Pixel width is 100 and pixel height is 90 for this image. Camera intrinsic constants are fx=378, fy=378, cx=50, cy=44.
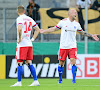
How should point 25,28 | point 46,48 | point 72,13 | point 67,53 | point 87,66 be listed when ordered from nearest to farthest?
point 25,28 < point 72,13 < point 67,53 < point 87,66 < point 46,48

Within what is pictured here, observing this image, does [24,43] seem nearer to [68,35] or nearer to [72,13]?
[68,35]

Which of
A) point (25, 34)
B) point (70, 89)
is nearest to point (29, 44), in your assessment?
point (25, 34)

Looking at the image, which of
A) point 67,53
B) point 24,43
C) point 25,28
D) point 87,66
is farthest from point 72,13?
point 87,66

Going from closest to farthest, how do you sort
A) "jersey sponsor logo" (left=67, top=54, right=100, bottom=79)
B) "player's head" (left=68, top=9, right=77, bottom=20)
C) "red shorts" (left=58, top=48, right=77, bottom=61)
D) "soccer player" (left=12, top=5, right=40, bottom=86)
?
"soccer player" (left=12, top=5, right=40, bottom=86), "player's head" (left=68, top=9, right=77, bottom=20), "red shorts" (left=58, top=48, right=77, bottom=61), "jersey sponsor logo" (left=67, top=54, right=100, bottom=79)

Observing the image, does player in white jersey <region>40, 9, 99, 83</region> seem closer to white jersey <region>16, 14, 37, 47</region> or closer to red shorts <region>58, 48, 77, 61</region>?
red shorts <region>58, 48, 77, 61</region>

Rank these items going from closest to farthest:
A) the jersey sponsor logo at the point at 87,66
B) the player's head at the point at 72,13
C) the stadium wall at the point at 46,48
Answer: the player's head at the point at 72,13
the jersey sponsor logo at the point at 87,66
the stadium wall at the point at 46,48

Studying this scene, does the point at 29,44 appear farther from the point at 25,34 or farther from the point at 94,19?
the point at 94,19

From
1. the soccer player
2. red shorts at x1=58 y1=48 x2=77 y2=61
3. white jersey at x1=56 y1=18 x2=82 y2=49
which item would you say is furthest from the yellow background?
the soccer player

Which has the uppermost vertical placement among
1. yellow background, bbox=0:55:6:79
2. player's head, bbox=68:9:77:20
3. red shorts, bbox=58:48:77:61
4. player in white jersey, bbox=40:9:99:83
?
player's head, bbox=68:9:77:20

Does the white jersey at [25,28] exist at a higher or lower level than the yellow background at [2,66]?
higher

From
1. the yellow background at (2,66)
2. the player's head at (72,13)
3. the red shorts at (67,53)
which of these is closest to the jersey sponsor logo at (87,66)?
the yellow background at (2,66)

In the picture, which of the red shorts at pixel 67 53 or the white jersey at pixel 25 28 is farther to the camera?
the red shorts at pixel 67 53

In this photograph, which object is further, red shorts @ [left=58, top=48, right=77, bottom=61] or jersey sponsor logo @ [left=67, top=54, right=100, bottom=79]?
jersey sponsor logo @ [left=67, top=54, right=100, bottom=79]

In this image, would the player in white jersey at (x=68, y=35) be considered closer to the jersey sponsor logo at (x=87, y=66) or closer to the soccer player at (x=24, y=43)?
the soccer player at (x=24, y=43)
